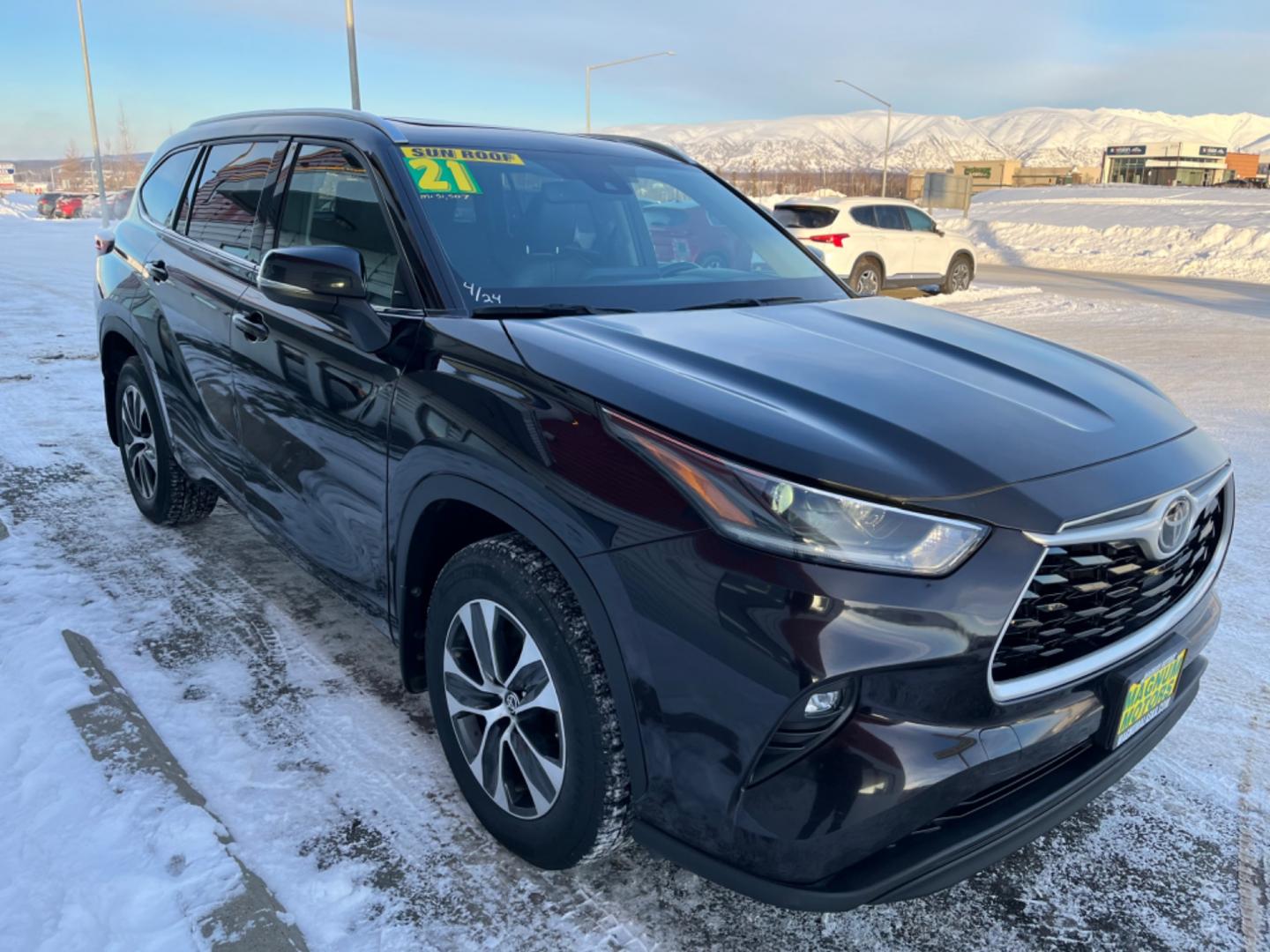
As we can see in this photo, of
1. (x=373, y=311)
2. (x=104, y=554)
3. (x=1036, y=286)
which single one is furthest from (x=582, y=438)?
(x=1036, y=286)

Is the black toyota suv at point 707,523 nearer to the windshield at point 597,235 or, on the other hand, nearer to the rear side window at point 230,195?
the windshield at point 597,235

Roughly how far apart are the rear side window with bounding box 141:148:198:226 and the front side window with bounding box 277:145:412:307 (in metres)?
1.32

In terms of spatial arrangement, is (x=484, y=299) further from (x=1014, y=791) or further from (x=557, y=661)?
(x=1014, y=791)

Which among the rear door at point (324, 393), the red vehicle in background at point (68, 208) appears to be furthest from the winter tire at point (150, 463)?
the red vehicle in background at point (68, 208)

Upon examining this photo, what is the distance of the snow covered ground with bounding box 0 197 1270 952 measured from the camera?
221 cm

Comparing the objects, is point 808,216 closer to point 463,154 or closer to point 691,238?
point 691,238

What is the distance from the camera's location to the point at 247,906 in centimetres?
222

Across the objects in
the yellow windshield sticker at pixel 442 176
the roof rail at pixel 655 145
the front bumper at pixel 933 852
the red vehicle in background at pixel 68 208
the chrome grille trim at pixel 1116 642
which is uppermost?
the red vehicle in background at pixel 68 208

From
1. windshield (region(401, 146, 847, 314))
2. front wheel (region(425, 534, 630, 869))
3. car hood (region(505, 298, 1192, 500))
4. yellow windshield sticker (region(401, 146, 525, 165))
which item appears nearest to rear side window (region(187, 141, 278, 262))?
yellow windshield sticker (region(401, 146, 525, 165))

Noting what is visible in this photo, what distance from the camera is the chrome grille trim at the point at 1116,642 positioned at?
1787 millimetres

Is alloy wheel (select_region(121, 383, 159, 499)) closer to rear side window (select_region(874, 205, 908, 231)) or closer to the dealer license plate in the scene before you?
the dealer license plate

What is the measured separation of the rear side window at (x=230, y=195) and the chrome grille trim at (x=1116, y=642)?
2.84m

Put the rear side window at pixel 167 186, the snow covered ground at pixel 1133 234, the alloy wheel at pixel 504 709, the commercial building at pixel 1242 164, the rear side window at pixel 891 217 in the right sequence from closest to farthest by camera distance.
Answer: the alloy wheel at pixel 504 709 < the rear side window at pixel 167 186 < the rear side window at pixel 891 217 < the snow covered ground at pixel 1133 234 < the commercial building at pixel 1242 164

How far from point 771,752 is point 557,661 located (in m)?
0.53
